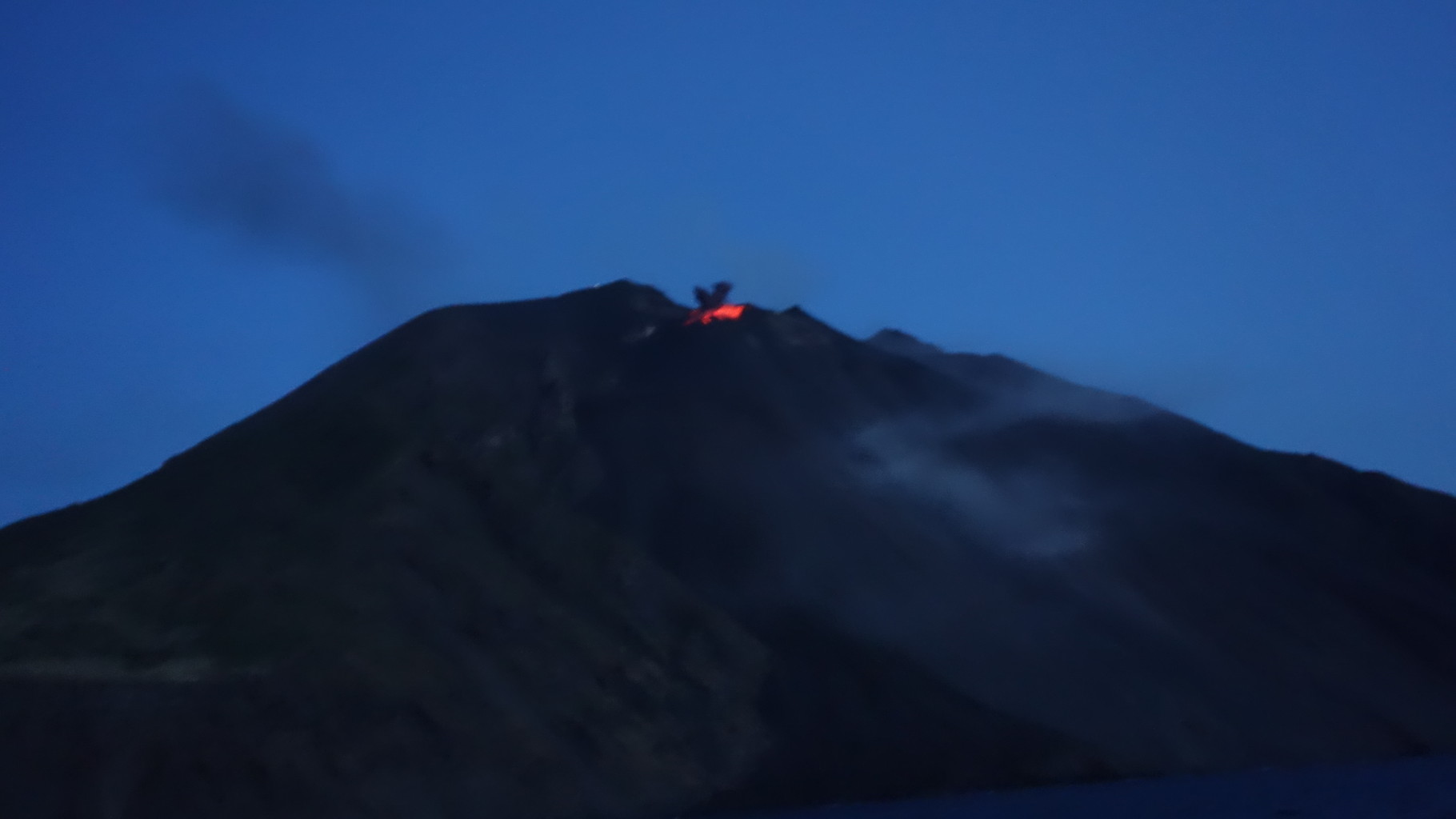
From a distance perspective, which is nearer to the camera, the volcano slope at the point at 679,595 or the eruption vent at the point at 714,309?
the volcano slope at the point at 679,595

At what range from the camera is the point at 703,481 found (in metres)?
68.8

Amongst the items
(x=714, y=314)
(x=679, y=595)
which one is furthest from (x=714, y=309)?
(x=679, y=595)

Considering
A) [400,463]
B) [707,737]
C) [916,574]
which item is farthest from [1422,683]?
[400,463]

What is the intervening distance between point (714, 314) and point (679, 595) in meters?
28.5

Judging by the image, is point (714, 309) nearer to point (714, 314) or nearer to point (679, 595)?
point (714, 314)

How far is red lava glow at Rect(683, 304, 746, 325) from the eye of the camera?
275ft

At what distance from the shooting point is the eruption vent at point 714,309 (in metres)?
83.9

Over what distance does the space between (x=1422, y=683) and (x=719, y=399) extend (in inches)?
1686

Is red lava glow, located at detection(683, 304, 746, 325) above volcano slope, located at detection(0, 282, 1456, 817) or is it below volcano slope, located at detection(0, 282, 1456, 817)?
above

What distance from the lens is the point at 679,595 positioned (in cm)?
6050

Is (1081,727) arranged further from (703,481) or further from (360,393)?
(360,393)

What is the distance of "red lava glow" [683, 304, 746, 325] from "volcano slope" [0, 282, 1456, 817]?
34.6 inches

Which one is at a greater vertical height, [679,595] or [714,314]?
[714,314]

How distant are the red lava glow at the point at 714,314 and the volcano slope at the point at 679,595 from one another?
88 cm
